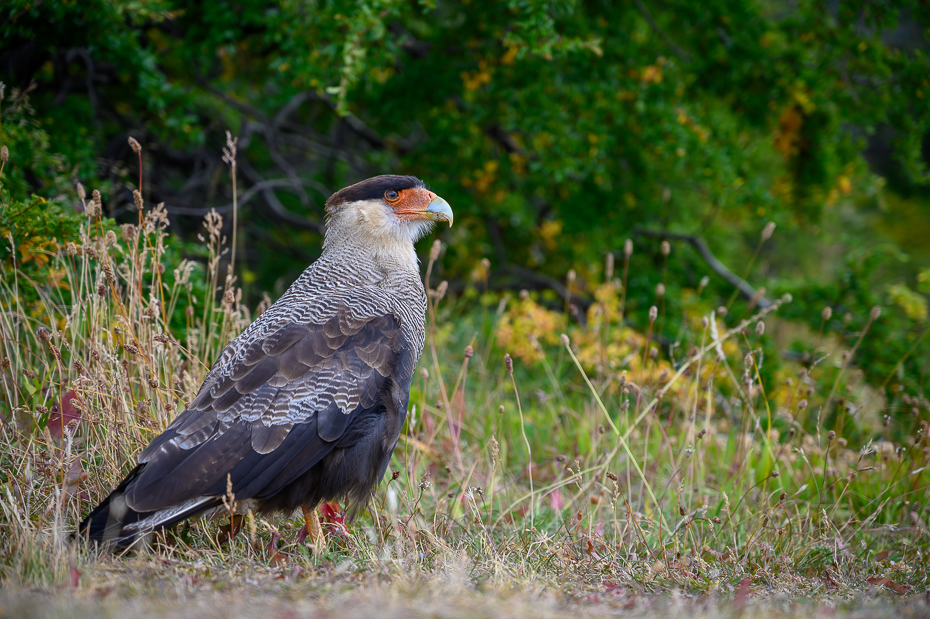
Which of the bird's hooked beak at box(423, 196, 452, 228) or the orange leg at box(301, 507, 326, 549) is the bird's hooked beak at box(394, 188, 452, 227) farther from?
the orange leg at box(301, 507, 326, 549)

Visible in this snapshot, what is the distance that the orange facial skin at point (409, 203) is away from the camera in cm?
355

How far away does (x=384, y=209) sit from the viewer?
3.55 metres

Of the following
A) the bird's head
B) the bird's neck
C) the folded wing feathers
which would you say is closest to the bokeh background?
the bird's head

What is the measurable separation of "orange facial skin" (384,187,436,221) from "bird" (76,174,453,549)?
0.25 meters

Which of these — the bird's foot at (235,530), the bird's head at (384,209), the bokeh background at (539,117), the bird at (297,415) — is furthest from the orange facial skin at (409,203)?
the bird's foot at (235,530)

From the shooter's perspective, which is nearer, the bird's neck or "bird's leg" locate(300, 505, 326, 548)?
"bird's leg" locate(300, 505, 326, 548)

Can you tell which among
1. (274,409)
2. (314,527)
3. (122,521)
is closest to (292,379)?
(274,409)

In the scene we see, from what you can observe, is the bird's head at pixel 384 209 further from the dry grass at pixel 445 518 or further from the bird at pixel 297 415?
the dry grass at pixel 445 518

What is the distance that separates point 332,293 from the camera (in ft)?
10.7

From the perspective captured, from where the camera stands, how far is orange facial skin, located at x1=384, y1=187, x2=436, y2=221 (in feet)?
11.6

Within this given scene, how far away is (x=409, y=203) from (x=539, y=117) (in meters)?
2.16

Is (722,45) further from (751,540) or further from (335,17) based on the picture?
(751,540)

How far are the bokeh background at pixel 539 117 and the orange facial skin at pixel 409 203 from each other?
1.11 m

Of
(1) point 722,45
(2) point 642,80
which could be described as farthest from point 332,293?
(1) point 722,45
